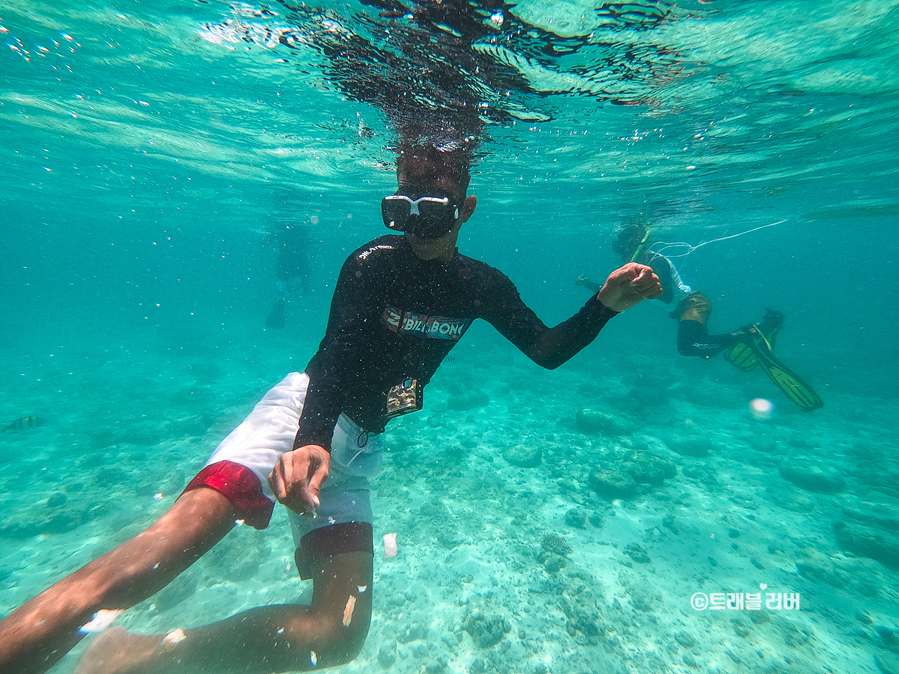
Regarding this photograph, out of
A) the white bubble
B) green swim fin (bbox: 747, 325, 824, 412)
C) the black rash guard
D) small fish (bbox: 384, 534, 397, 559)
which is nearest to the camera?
the black rash guard

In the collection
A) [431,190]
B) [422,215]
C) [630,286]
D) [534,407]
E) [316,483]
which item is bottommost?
[534,407]

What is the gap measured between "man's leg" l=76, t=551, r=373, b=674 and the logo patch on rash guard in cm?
185

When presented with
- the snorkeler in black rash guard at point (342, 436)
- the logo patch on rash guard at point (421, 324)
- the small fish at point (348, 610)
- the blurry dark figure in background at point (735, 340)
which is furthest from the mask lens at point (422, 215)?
the blurry dark figure in background at point (735, 340)

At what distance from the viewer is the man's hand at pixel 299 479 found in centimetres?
196

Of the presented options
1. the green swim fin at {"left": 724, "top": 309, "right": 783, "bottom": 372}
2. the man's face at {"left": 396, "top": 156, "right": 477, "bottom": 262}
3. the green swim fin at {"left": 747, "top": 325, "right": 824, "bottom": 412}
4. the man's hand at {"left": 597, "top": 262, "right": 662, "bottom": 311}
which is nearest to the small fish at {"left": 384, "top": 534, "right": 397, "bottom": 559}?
the man's face at {"left": 396, "top": 156, "right": 477, "bottom": 262}

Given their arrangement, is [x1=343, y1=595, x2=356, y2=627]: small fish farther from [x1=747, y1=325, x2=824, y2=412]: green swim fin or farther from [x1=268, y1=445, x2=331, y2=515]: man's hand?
[x1=747, y1=325, x2=824, y2=412]: green swim fin

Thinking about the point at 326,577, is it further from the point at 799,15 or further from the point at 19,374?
the point at 19,374

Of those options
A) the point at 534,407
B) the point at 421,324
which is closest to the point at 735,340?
the point at 534,407

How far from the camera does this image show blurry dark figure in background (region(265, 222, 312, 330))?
844 inches

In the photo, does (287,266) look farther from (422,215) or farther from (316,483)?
(316,483)

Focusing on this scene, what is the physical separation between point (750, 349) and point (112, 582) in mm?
14082

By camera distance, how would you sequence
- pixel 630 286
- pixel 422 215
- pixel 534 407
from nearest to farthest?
pixel 630 286
pixel 422 215
pixel 534 407

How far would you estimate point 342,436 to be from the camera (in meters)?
3.16

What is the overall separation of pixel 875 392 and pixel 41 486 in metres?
35.0
